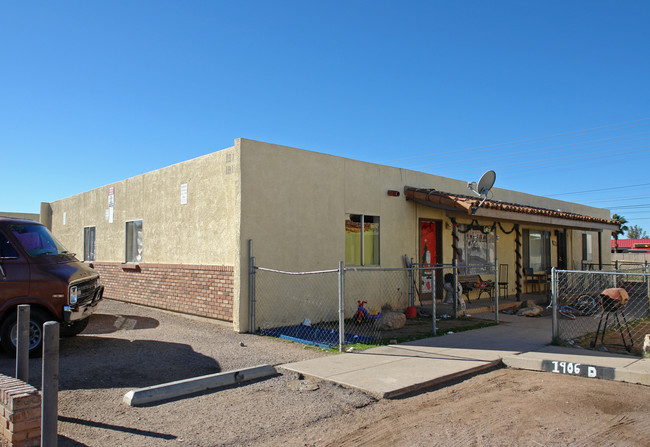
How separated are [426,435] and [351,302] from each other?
260 inches

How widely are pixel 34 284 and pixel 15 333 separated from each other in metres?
0.75

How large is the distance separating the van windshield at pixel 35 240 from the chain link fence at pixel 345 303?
348 cm

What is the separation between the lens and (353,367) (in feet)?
22.4

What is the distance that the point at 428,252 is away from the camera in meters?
13.4

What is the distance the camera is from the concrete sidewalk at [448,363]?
20.2 feet

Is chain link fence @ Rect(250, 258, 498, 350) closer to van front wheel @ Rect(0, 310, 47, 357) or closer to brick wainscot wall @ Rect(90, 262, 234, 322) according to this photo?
brick wainscot wall @ Rect(90, 262, 234, 322)

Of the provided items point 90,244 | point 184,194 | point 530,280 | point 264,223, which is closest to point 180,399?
point 264,223

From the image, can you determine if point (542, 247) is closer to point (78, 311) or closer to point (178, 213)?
point (178, 213)

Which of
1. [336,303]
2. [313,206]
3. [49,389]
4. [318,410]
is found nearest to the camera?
[49,389]

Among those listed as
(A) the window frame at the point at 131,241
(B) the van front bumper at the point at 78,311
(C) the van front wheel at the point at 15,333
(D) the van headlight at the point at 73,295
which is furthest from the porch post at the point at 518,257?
(C) the van front wheel at the point at 15,333

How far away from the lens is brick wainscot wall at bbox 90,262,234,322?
390 inches

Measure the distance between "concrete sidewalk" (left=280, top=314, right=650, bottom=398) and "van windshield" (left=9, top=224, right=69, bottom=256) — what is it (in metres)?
4.44

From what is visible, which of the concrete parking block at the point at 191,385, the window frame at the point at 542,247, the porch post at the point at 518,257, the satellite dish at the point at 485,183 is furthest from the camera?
the window frame at the point at 542,247

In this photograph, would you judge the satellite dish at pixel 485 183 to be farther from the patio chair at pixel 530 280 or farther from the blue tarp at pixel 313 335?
the patio chair at pixel 530 280
